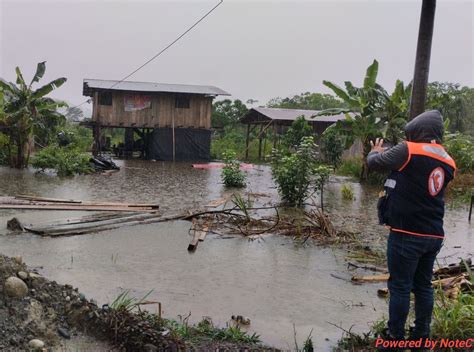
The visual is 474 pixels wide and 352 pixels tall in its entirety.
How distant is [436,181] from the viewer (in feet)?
11.1

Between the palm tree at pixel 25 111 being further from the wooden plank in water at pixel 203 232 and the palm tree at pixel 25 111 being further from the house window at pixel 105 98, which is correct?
the wooden plank in water at pixel 203 232

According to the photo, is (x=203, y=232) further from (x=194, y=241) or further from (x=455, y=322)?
(x=455, y=322)

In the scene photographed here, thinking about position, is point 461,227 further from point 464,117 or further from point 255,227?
point 464,117

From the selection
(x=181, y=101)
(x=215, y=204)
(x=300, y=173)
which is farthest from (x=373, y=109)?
(x=181, y=101)

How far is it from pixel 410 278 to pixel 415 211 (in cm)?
52

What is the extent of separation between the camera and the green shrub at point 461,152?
16516 millimetres

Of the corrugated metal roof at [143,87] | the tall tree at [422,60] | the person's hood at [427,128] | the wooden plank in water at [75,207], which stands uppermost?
the corrugated metal roof at [143,87]

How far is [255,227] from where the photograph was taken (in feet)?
28.5

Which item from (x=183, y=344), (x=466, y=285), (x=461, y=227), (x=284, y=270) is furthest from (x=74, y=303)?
(x=461, y=227)

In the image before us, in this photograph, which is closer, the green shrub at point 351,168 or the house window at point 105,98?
the green shrub at point 351,168

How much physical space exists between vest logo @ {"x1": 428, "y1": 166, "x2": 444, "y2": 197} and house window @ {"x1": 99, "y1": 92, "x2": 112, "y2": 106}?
25.8 meters

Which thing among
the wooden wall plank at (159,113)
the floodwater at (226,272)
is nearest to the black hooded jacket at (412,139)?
the floodwater at (226,272)

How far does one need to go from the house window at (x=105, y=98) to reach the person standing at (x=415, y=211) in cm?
2557

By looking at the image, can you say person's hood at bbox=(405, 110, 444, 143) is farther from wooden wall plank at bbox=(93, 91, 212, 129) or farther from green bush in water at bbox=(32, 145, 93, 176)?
wooden wall plank at bbox=(93, 91, 212, 129)
